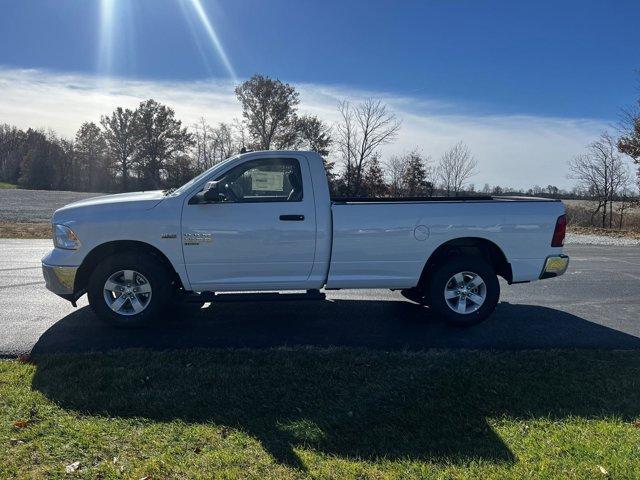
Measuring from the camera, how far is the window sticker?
18.7 ft

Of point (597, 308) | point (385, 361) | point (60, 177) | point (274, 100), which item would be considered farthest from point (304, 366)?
point (60, 177)

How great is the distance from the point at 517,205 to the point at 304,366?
325cm

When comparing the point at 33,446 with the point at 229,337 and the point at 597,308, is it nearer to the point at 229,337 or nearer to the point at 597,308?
the point at 229,337

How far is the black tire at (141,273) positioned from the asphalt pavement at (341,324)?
181 millimetres

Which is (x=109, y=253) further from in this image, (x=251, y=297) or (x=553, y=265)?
(x=553, y=265)

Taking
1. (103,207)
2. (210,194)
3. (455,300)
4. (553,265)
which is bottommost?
(455,300)

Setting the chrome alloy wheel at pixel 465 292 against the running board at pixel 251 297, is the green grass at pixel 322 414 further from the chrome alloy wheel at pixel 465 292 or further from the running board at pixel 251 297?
the chrome alloy wheel at pixel 465 292

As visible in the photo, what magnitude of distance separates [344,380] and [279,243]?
187 cm

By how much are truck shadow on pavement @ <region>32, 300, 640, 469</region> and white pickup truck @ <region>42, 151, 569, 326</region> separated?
1.54 feet

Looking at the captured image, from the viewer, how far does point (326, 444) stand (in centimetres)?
325

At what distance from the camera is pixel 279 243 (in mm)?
5488

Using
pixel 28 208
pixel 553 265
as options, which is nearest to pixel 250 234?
pixel 553 265

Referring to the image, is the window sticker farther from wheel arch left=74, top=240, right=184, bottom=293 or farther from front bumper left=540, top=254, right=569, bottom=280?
front bumper left=540, top=254, right=569, bottom=280

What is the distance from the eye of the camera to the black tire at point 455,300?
576 centimetres
